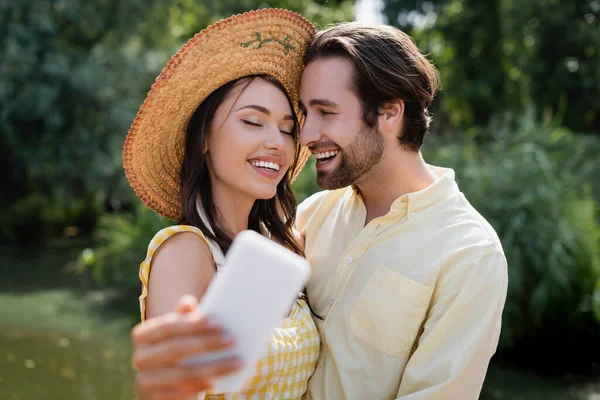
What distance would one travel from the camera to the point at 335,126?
8.64 ft

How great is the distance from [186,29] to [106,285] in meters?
12.7

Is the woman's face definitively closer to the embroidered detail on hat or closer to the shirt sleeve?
the embroidered detail on hat

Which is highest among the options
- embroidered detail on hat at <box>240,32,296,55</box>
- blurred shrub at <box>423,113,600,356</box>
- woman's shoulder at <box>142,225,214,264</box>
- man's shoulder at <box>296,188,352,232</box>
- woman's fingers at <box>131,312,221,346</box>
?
embroidered detail on hat at <box>240,32,296,55</box>

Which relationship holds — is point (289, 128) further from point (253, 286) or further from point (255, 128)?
point (253, 286)

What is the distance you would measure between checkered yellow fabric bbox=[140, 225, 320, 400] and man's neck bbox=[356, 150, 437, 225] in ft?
1.89

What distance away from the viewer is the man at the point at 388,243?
7.11 ft

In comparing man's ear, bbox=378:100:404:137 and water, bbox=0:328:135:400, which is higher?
man's ear, bbox=378:100:404:137

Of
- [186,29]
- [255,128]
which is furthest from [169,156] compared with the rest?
[186,29]

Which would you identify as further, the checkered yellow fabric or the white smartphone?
the checkered yellow fabric

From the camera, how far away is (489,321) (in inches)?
84.3

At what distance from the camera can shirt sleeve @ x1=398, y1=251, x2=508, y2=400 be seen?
2.12 m

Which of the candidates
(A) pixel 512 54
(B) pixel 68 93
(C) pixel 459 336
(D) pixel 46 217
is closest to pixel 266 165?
(C) pixel 459 336

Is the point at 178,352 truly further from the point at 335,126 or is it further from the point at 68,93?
the point at 68,93

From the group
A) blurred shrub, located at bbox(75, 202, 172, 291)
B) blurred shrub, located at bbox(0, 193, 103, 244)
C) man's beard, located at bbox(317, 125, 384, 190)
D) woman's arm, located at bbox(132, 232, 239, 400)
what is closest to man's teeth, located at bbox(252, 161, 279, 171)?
man's beard, located at bbox(317, 125, 384, 190)
